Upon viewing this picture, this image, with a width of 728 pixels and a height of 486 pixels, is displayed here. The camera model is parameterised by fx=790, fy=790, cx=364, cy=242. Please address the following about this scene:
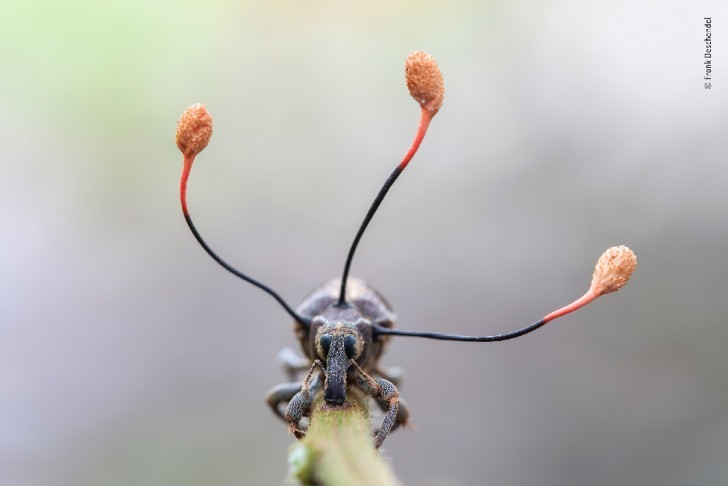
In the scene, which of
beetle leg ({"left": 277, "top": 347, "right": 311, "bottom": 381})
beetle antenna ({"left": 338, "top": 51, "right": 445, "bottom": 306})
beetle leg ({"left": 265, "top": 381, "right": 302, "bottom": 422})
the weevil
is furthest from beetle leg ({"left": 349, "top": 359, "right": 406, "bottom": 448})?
A: beetle leg ({"left": 277, "top": 347, "right": 311, "bottom": 381})

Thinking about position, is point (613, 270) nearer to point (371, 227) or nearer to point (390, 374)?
point (390, 374)

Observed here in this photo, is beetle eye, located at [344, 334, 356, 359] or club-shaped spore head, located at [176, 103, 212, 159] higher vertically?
club-shaped spore head, located at [176, 103, 212, 159]

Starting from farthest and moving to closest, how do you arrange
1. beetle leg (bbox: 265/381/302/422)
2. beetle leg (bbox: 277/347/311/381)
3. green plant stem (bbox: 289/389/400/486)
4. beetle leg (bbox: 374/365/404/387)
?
beetle leg (bbox: 277/347/311/381) → beetle leg (bbox: 374/365/404/387) → beetle leg (bbox: 265/381/302/422) → green plant stem (bbox: 289/389/400/486)

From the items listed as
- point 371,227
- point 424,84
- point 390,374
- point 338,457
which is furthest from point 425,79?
point 371,227

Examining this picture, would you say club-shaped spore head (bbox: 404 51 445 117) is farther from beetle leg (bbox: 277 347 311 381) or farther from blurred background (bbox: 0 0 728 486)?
blurred background (bbox: 0 0 728 486)

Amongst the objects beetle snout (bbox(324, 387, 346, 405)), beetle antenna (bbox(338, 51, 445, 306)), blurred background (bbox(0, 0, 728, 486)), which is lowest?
→ beetle snout (bbox(324, 387, 346, 405))

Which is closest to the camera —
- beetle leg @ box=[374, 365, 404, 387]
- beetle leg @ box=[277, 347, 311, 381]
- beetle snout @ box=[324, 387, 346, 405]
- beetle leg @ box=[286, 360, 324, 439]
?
beetle snout @ box=[324, 387, 346, 405]
